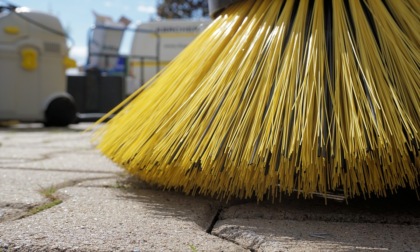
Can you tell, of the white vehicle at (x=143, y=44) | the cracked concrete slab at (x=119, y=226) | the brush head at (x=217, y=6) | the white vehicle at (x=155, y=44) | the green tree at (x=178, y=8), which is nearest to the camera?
the cracked concrete slab at (x=119, y=226)

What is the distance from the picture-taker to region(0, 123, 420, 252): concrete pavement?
0.67 meters

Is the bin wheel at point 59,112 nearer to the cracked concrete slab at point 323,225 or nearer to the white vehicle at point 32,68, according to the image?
the white vehicle at point 32,68

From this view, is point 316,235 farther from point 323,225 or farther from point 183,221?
point 183,221

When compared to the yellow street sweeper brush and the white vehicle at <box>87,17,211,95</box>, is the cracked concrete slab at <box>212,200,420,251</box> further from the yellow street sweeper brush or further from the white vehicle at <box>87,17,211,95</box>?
the white vehicle at <box>87,17,211,95</box>

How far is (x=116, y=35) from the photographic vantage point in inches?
290

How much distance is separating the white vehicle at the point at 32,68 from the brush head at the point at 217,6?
301 cm

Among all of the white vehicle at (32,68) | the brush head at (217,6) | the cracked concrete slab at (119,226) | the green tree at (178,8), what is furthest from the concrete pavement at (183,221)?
the green tree at (178,8)

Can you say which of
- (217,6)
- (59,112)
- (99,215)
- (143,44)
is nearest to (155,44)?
(143,44)

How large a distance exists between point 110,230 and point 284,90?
0.32 meters

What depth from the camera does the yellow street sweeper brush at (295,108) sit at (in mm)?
716

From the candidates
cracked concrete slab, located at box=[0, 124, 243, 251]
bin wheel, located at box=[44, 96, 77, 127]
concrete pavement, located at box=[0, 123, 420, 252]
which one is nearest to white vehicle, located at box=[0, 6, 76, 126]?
bin wheel, located at box=[44, 96, 77, 127]

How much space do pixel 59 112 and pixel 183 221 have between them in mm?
3347

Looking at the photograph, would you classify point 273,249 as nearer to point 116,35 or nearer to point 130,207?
point 130,207

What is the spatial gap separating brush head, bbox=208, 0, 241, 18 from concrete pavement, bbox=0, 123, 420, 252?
37cm
